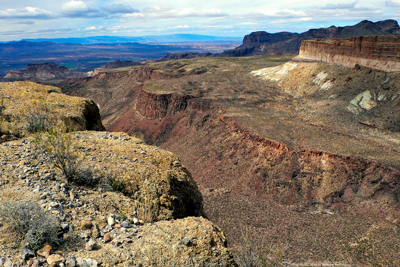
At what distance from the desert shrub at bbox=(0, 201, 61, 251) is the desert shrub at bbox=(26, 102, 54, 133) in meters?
6.43

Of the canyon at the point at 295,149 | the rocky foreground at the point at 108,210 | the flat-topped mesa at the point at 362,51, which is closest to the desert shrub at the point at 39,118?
the rocky foreground at the point at 108,210

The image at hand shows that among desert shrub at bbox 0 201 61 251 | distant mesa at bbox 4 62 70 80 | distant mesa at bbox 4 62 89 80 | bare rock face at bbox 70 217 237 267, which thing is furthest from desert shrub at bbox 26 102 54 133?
distant mesa at bbox 4 62 70 80

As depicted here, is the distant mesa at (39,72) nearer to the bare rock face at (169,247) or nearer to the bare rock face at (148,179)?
the bare rock face at (148,179)

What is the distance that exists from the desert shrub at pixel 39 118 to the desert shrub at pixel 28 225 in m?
6.43

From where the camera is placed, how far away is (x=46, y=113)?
14.2 metres

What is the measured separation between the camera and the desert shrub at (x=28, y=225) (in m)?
6.45

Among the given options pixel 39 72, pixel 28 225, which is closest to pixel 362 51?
pixel 28 225

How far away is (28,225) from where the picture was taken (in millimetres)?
6672

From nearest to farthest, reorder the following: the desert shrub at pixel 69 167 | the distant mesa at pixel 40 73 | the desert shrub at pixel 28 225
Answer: the desert shrub at pixel 28 225 < the desert shrub at pixel 69 167 < the distant mesa at pixel 40 73

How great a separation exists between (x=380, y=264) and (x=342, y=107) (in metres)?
32.4

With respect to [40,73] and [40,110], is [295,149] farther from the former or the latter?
[40,73]

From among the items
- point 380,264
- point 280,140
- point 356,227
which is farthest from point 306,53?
point 380,264

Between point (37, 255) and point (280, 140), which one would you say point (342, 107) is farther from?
point (37, 255)

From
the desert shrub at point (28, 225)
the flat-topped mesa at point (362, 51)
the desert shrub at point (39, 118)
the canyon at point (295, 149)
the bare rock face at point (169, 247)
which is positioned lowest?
the canyon at point (295, 149)
